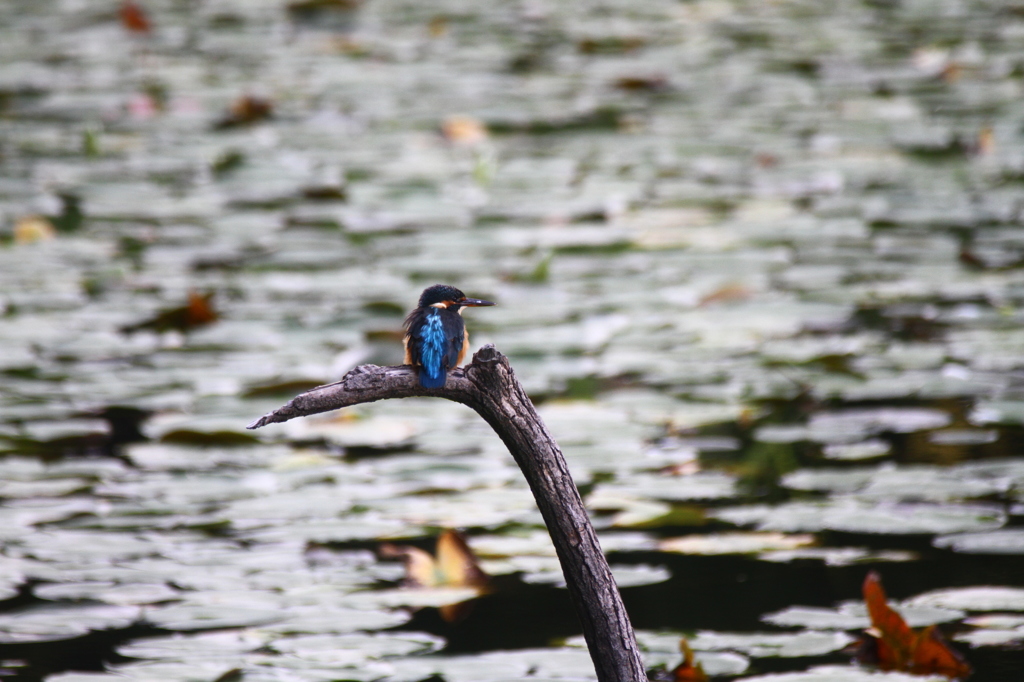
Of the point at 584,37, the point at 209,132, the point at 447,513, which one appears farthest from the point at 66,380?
the point at 584,37

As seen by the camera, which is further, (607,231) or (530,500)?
(607,231)

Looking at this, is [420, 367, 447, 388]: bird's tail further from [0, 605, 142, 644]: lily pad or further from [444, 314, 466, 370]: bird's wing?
[0, 605, 142, 644]: lily pad

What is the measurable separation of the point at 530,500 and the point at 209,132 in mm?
2702

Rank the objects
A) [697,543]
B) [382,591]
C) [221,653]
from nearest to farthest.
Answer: [221,653] → [382,591] → [697,543]

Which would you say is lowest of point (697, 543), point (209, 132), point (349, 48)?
point (697, 543)

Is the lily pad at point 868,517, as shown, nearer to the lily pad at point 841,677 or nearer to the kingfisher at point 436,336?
the lily pad at point 841,677

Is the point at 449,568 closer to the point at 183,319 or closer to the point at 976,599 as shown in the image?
the point at 976,599

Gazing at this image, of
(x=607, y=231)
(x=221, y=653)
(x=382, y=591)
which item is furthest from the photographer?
(x=607, y=231)

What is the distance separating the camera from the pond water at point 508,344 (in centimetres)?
175

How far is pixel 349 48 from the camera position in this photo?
545cm

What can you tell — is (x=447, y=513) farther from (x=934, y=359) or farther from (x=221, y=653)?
(x=934, y=359)

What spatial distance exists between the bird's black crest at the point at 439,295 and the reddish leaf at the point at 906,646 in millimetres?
593

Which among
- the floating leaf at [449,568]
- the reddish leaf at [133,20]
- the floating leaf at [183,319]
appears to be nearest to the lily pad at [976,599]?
the floating leaf at [449,568]

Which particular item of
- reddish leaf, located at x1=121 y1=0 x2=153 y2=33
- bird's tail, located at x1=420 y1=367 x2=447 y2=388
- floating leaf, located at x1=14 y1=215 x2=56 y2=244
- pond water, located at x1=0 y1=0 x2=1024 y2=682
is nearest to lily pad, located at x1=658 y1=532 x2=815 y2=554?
pond water, located at x1=0 y1=0 x2=1024 y2=682
